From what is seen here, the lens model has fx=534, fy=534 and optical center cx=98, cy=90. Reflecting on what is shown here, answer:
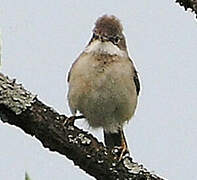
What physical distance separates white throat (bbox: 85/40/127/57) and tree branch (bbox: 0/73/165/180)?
183 centimetres

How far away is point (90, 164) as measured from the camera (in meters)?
1.94

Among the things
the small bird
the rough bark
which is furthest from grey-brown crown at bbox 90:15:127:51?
the rough bark

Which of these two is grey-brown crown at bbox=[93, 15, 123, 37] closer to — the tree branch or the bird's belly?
the bird's belly

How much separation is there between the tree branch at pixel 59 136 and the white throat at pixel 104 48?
183 centimetres

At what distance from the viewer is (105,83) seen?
3639 millimetres

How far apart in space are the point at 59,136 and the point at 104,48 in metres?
2.14

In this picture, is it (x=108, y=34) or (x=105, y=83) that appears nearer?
(x=105, y=83)

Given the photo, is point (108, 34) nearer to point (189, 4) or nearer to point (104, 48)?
point (104, 48)

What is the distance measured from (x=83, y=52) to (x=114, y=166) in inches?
81.2

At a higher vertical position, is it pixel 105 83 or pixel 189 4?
pixel 105 83

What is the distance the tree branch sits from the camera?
1.69 m

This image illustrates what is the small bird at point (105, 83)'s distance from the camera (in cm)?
364

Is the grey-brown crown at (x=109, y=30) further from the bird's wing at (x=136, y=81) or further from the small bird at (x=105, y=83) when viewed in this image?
the bird's wing at (x=136, y=81)

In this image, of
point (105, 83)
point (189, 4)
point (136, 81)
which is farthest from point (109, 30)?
point (189, 4)
